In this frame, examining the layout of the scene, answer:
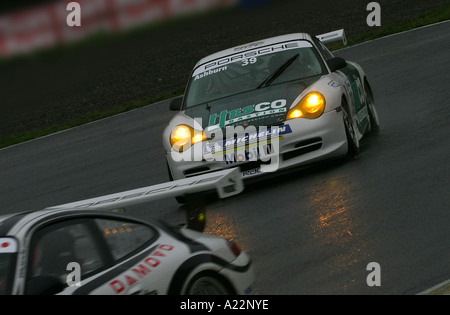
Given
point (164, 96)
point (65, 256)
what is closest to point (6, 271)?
point (65, 256)

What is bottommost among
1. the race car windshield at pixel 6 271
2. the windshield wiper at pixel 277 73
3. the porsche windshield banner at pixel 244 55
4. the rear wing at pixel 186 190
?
the race car windshield at pixel 6 271

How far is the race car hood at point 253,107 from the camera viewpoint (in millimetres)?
9758

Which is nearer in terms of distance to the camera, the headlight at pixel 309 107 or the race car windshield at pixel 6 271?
the race car windshield at pixel 6 271

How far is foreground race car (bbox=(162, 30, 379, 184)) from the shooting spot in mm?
9594

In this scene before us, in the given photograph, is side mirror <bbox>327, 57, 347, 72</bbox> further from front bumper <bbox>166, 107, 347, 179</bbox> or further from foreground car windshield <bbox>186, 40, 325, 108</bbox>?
front bumper <bbox>166, 107, 347, 179</bbox>

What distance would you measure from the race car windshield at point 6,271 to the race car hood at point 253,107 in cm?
507

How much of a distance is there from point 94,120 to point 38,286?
15668 mm

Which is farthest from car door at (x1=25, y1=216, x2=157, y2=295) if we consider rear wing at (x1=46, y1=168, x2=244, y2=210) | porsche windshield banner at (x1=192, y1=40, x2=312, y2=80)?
porsche windshield banner at (x1=192, y1=40, x2=312, y2=80)

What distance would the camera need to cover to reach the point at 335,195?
9.07m

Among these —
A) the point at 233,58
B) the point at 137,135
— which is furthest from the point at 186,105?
the point at 137,135

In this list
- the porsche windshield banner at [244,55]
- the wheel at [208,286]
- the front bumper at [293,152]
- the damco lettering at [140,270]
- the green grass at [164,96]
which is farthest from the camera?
the green grass at [164,96]

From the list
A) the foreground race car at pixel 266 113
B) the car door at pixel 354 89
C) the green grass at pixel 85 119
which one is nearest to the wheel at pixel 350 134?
the foreground race car at pixel 266 113

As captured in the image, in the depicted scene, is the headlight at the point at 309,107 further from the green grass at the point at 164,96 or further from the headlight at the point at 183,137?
the green grass at the point at 164,96

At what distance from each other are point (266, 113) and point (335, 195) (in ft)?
4.09
